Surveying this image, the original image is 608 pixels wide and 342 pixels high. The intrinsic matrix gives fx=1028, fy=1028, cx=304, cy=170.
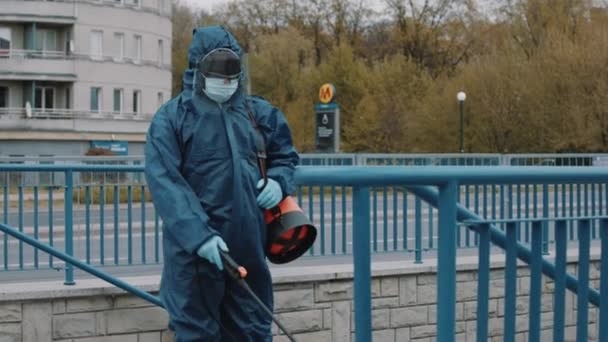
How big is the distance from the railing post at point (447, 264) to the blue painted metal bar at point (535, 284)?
434 millimetres

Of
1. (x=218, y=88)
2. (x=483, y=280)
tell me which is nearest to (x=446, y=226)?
(x=483, y=280)

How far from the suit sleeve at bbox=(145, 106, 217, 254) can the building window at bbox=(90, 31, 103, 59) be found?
53.1 m

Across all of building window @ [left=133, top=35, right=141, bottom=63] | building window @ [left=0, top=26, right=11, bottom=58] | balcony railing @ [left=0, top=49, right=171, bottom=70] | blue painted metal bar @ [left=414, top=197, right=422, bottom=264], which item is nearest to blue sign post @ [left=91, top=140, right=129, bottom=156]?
balcony railing @ [left=0, top=49, right=171, bottom=70]

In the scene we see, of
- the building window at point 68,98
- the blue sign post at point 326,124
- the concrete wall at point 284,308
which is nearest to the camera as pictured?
the concrete wall at point 284,308

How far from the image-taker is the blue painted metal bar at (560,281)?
411 centimetres

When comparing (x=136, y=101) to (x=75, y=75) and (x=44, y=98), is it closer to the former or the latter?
(x=75, y=75)

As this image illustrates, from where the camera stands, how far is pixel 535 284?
13.4ft

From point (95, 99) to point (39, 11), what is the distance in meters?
5.64

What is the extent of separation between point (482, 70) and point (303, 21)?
80.2ft

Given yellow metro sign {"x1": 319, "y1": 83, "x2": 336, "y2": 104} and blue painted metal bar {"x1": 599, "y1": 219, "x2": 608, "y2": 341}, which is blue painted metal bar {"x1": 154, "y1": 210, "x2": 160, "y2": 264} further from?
yellow metro sign {"x1": 319, "y1": 83, "x2": 336, "y2": 104}

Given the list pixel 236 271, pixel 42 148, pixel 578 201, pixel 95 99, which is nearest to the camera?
pixel 236 271

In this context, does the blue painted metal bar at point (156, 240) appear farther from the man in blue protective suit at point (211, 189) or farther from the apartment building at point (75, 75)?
the apartment building at point (75, 75)

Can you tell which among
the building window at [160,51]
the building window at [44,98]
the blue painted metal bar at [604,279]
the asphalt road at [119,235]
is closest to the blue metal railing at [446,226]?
the blue painted metal bar at [604,279]

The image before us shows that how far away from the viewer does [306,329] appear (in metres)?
9.02
